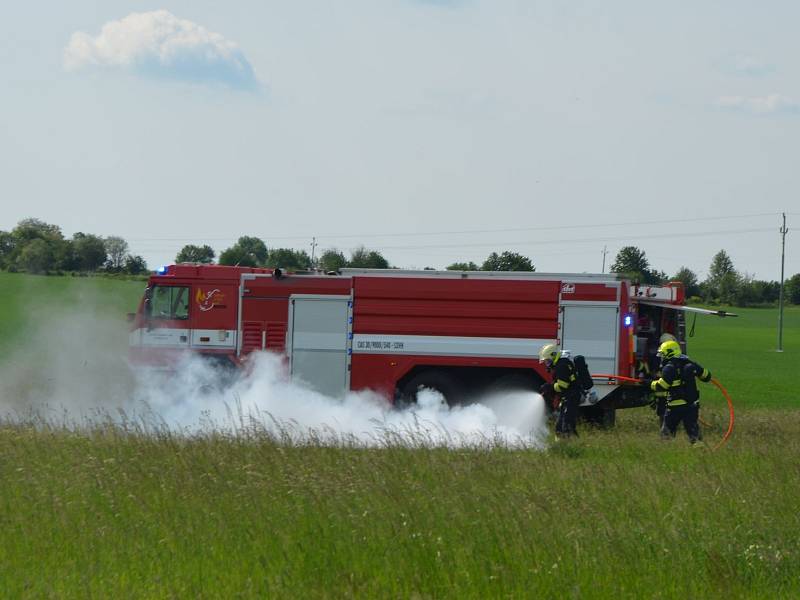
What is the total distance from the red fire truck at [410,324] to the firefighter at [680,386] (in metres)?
1.68

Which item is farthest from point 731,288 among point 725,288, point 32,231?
point 32,231

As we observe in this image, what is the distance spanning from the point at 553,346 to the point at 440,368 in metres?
1.72

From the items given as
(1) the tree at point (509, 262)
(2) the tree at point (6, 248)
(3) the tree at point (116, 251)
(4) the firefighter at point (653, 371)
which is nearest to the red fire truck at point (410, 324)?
(4) the firefighter at point (653, 371)

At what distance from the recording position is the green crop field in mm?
6281

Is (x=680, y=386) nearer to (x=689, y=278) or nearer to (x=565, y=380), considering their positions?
(x=565, y=380)

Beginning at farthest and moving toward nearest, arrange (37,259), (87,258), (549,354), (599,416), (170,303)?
(37,259), (87,258), (170,303), (599,416), (549,354)

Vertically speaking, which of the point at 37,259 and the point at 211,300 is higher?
the point at 37,259

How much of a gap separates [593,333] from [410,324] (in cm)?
266

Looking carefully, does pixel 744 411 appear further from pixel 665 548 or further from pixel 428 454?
pixel 665 548

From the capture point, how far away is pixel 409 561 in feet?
21.6

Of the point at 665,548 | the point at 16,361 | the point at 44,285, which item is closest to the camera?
the point at 665,548

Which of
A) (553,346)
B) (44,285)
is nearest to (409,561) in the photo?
(553,346)

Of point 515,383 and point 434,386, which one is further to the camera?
point 434,386

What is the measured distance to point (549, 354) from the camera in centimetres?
1487
